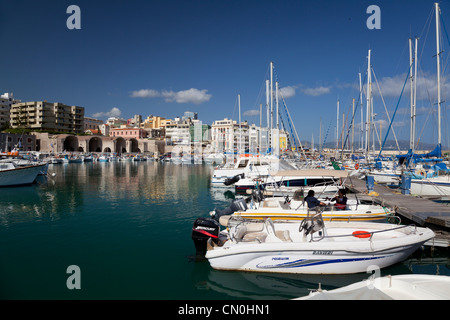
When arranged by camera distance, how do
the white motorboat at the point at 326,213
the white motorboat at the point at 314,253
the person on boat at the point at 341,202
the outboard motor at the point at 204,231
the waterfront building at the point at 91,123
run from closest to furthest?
the white motorboat at the point at 314,253, the outboard motor at the point at 204,231, the white motorboat at the point at 326,213, the person on boat at the point at 341,202, the waterfront building at the point at 91,123

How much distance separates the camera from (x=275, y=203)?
38.4ft

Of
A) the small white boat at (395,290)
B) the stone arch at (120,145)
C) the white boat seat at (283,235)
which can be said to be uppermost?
the stone arch at (120,145)

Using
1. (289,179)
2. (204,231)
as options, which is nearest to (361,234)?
(204,231)

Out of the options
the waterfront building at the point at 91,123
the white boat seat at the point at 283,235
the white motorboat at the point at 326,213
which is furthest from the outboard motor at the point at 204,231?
the waterfront building at the point at 91,123

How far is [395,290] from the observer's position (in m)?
4.77

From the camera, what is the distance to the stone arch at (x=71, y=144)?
89.0 meters

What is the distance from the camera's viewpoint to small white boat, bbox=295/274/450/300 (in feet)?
14.8

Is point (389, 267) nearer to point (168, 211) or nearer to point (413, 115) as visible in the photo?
point (168, 211)

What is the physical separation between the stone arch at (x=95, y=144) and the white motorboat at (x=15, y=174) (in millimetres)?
72950

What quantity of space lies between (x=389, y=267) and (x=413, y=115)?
68.9 feet

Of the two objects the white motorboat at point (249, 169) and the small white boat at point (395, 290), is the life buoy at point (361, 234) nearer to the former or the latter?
the small white boat at point (395, 290)

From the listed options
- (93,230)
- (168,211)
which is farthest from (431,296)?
(168,211)

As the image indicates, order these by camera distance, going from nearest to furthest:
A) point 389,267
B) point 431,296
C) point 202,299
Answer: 1. point 431,296
2. point 202,299
3. point 389,267

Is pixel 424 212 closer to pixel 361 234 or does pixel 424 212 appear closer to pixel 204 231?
pixel 361 234
